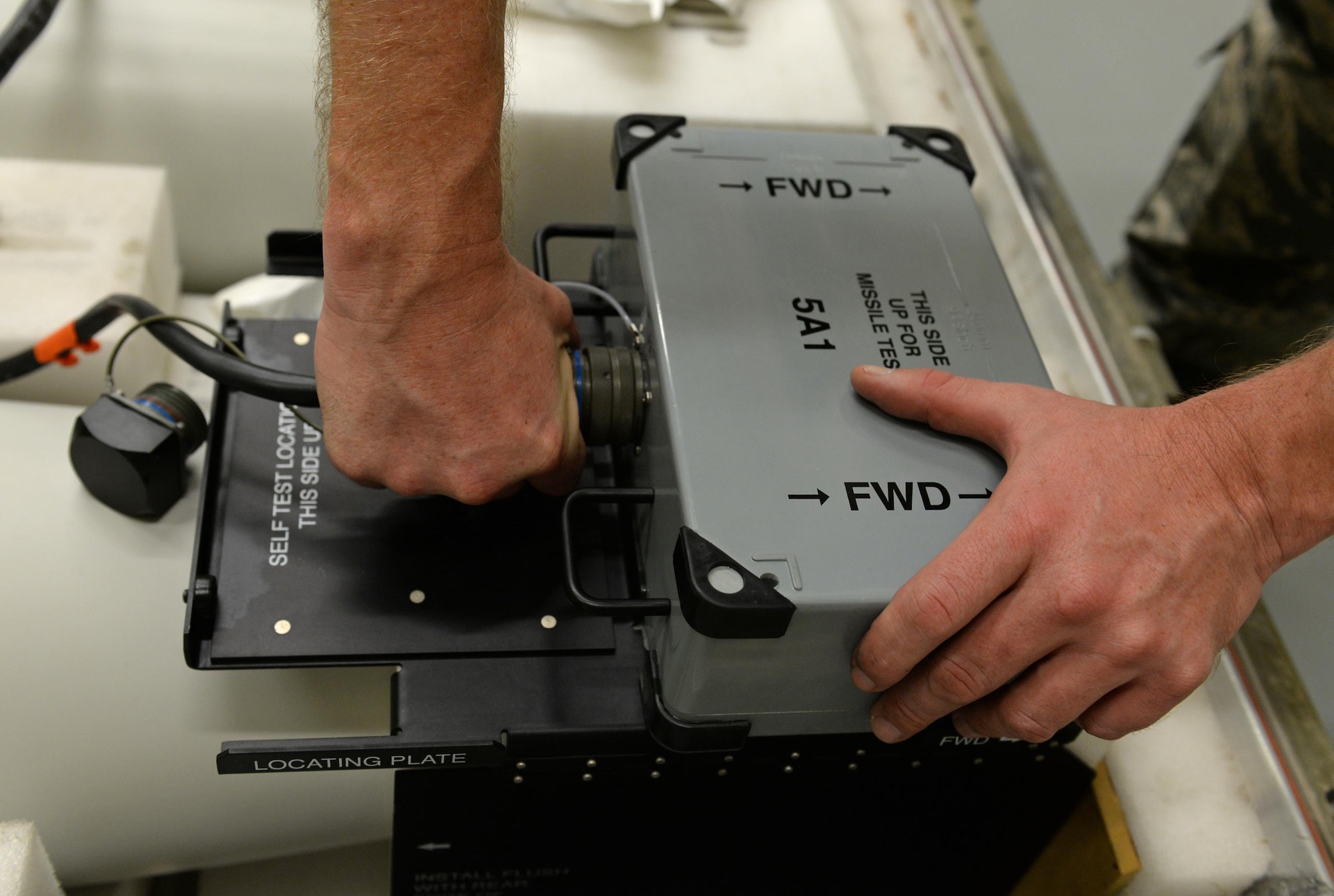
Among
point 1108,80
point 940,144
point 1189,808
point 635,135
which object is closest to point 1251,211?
point 1108,80

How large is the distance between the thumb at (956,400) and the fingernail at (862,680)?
16 centimetres

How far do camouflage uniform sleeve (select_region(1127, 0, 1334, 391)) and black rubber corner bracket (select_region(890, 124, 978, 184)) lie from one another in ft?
2.36

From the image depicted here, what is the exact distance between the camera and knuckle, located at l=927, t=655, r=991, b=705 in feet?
1.88

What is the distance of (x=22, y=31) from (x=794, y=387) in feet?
2.69

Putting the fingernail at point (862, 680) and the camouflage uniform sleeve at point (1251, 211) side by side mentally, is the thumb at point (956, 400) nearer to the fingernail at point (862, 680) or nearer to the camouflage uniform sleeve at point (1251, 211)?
the fingernail at point (862, 680)

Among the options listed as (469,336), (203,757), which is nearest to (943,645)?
(469,336)

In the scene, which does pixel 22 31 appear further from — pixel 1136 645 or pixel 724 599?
pixel 1136 645

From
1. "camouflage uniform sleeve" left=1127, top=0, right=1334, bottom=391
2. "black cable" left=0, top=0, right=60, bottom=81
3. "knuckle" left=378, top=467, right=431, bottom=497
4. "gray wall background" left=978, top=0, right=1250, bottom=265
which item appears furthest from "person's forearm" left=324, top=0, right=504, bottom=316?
"gray wall background" left=978, top=0, right=1250, bottom=265

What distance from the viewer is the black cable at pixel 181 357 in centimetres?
67

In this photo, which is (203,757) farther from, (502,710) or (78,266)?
(78,266)

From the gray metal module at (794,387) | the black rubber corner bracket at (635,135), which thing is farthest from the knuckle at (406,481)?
the black rubber corner bracket at (635,135)

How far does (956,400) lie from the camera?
612 millimetres

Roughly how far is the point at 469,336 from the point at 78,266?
1.84 feet

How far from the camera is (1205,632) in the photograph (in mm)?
562
